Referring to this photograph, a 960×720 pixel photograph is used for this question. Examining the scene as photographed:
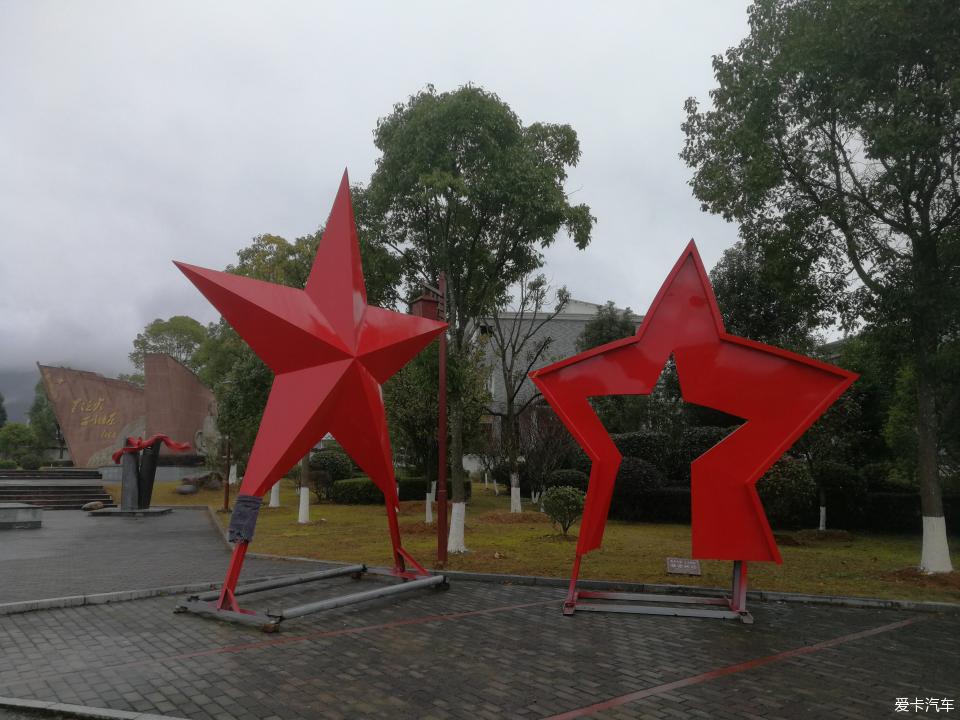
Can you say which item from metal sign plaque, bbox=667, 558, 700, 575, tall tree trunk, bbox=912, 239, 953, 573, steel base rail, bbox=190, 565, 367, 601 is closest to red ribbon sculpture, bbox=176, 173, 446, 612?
steel base rail, bbox=190, 565, 367, 601

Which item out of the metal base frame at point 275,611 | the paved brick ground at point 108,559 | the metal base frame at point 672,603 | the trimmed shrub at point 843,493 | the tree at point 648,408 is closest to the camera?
the metal base frame at point 275,611

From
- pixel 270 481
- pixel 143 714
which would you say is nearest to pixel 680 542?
pixel 270 481

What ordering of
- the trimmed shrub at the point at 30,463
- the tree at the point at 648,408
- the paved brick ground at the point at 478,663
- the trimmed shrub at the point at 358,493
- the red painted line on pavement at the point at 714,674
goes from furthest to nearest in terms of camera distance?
1. the trimmed shrub at the point at 30,463
2. the trimmed shrub at the point at 358,493
3. the tree at the point at 648,408
4. the paved brick ground at the point at 478,663
5. the red painted line on pavement at the point at 714,674

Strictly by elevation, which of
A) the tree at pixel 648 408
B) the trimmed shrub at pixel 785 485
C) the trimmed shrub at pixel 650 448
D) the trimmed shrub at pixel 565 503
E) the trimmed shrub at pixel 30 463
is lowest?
the trimmed shrub at pixel 30 463

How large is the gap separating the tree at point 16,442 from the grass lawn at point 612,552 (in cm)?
3863

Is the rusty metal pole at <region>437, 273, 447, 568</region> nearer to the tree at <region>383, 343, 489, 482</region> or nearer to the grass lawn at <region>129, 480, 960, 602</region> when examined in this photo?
the grass lawn at <region>129, 480, 960, 602</region>

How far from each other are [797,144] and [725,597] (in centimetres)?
879

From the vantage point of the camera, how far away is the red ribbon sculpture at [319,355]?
30.1 feet

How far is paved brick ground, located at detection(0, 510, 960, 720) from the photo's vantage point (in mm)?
5855

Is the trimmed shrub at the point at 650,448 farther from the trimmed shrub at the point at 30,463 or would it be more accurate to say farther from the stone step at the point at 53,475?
the trimmed shrub at the point at 30,463

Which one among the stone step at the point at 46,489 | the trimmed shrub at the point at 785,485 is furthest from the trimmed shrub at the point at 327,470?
the trimmed shrub at the point at 785,485

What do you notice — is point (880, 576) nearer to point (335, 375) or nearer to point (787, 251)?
point (787, 251)

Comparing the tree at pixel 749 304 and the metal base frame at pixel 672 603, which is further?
the tree at pixel 749 304

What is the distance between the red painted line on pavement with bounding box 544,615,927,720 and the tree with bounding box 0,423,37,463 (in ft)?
187
